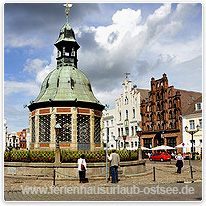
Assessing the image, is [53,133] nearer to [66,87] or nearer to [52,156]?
[66,87]

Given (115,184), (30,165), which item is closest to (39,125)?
(30,165)

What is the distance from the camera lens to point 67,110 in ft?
76.8

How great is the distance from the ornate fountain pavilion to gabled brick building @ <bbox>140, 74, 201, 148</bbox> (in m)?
30.2

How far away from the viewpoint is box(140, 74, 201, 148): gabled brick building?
174 ft

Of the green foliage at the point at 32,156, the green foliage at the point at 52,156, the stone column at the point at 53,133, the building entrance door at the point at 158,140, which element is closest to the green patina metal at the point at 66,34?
the stone column at the point at 53,133

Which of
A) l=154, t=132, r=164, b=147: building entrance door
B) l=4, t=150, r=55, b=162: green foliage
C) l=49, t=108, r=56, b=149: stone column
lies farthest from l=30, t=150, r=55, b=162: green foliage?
l=154, t=132, r=164, b=147: building entrance door

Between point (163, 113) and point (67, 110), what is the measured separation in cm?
3588

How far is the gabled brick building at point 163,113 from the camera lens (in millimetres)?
53000

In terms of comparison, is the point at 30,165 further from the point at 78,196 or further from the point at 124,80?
the point at 124,80

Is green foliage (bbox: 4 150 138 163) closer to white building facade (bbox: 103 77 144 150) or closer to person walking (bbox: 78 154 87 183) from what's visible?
person walking (bbox: 78 154 87 183)

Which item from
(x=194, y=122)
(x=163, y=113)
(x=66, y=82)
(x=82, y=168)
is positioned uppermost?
(x=66, y=82)

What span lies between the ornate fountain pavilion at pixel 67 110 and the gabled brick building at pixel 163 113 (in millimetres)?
30231

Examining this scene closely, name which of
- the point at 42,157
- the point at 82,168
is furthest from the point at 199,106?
the point at 82,168

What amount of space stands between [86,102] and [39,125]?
4.38m
